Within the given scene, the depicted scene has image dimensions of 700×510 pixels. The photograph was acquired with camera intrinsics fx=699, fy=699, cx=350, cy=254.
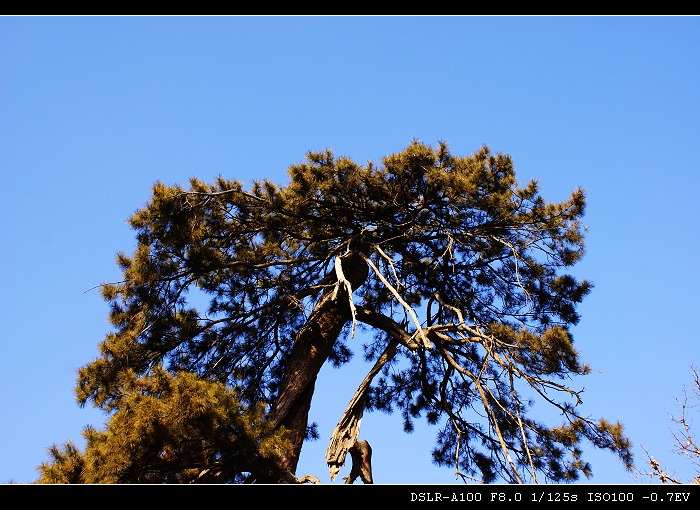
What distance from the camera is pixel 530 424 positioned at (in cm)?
758

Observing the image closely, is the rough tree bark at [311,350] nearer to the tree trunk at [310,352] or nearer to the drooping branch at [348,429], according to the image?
the tree trunk at [310,352]

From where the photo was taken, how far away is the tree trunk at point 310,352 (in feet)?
24.4

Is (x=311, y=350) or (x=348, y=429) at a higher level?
(x=311, y=350)

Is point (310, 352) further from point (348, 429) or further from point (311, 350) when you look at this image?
point (348, 429)

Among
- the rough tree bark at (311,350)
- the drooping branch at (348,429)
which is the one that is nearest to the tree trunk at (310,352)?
the rough tree bark at (311,350)

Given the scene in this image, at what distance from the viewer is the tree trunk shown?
24.4 ft

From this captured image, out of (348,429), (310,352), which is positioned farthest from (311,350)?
(348,429)

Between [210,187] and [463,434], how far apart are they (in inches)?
163

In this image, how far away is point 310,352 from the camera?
7.98m

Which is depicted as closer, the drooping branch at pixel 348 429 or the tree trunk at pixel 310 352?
the drooping branch at pixel 348 429
